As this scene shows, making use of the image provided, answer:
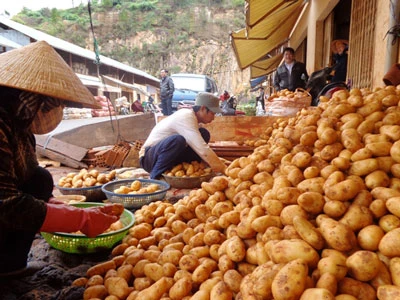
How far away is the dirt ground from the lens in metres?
1.61

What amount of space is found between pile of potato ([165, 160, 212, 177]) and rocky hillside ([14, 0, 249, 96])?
30471mm

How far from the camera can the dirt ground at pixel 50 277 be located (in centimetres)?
161

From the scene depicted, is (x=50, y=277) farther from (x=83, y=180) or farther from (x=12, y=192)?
(x=83, y=180)

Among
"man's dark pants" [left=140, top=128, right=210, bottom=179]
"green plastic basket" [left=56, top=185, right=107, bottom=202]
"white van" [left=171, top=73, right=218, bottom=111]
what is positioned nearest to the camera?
"green plastic basket" [left=56, top=185, right=107, bottom=202]

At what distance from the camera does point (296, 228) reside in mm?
1279

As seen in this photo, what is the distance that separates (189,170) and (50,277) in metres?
2.21

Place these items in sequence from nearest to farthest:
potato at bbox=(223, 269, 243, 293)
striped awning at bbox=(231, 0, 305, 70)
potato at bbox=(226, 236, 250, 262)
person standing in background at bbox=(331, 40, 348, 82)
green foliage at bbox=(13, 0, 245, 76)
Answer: potato at bbox=(223, 269, 243, 293), potato at bbox=(226, 236, 250, 262), person standing in background at bbox=(331, 40, 348, 82), striped awning at bbox=(231, 0, 305, 70), green foliage at bbox=(13, 0, 245, 76)

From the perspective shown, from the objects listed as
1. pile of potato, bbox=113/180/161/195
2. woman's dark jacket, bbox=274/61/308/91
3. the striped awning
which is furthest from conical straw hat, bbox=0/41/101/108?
woman's dark jacket, bbox=274/61/308/91

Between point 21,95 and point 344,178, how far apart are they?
154 cm

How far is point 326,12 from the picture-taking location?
20.3 ft

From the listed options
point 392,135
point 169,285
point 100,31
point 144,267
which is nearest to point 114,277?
point 144,267

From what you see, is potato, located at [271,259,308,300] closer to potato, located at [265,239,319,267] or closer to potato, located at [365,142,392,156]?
potato, located at [265,239,319,267]

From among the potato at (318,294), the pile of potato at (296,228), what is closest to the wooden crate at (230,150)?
the pile of potato at (296,228)

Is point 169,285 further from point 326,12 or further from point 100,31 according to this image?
point 100,31
